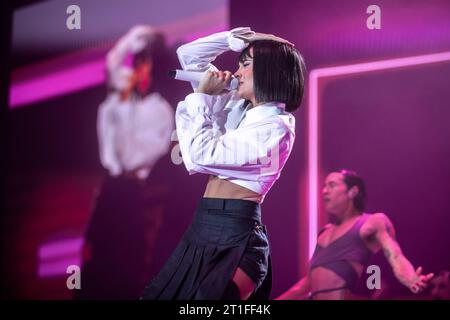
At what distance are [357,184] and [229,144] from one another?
53.3 inches

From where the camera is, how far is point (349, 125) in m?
2.83

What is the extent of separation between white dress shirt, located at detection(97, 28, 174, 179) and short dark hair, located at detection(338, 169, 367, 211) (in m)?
0.90

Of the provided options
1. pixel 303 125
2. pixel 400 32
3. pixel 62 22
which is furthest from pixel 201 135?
pixel 62 22

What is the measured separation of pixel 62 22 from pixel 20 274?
4.42 feet

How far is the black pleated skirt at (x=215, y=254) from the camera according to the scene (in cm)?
161

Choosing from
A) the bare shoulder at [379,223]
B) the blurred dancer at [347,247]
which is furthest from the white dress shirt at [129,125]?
the bare shoulder at [379,223]

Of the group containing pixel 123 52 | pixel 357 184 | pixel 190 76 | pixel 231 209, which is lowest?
pixel 357 184

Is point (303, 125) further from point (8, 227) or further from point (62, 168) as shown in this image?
point (8, 227)

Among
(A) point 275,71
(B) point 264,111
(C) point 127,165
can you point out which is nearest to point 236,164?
(B) point 264,111

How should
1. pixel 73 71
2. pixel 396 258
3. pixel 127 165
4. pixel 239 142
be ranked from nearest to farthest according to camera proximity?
1. pixel 239 142
2. pixel 396 258
3. pixel 127 165
4. pixel 73 71

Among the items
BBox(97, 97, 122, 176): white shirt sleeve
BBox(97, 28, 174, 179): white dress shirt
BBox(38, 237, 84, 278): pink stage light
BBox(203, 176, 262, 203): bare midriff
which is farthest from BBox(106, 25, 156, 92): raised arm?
BBox(203, 176, 262, 203): bare midriff

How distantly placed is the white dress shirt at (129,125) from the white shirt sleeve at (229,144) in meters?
1.36

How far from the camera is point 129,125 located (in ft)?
10.1

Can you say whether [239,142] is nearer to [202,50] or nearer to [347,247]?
[202,50]
